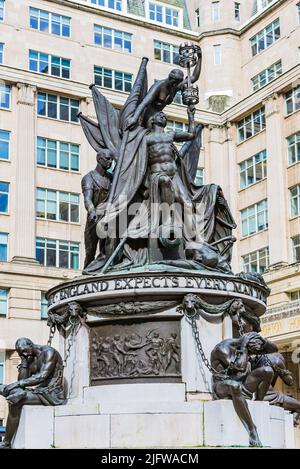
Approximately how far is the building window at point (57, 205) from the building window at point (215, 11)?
22279 mm

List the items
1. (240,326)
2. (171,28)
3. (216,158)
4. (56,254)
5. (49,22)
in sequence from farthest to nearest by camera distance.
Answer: (171,28) → (216,158) → (49,22) → (56,254) → (240,326)

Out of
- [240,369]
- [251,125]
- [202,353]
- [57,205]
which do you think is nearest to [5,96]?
[57,205]

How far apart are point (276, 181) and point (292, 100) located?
5.77m

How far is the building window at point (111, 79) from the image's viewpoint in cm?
6284

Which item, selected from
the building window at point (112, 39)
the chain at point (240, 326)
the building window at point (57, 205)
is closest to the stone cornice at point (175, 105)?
the building window at point (112, 39)

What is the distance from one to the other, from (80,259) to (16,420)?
41.9 metres

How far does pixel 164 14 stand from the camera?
70000 mm

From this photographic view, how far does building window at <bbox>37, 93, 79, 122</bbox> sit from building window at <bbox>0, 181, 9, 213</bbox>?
5917 millimetres

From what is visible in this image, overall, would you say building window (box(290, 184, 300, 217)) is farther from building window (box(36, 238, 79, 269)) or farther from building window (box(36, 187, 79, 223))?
building window (box(36, 238, 79, 269))

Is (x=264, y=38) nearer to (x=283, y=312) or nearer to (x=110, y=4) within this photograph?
(x=110, y=4)

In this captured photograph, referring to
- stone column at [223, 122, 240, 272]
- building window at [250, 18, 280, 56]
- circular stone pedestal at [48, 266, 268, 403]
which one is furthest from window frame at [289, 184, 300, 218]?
circular stone pedestal at [48, 266, 268, 403]

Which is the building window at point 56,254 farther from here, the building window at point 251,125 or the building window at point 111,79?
the building window at point 251,125

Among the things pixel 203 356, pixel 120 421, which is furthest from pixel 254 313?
pixel 120 421

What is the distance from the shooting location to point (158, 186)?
16781mm
